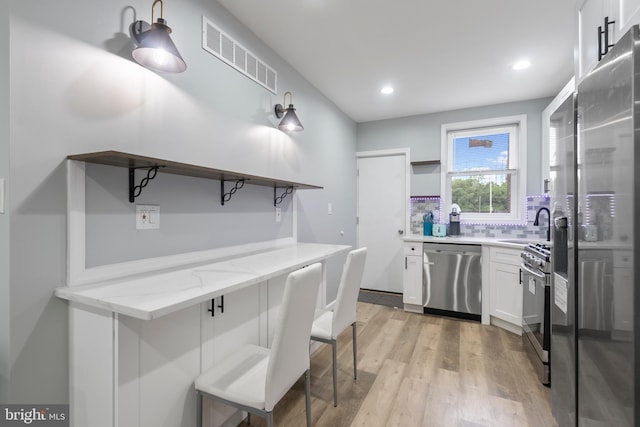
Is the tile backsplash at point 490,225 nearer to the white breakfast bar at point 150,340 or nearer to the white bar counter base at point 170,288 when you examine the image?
the white bar counter base at point 170,288

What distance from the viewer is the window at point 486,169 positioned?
3.65m

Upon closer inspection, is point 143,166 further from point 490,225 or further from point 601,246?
point 490,225

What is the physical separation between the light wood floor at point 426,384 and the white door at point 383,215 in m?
1.32

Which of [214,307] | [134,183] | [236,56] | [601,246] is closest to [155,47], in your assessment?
[134,183]

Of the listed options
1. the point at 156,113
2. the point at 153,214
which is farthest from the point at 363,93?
the point at 153,214

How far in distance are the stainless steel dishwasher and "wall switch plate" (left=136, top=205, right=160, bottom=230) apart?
9.60 ft

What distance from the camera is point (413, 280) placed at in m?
3.65

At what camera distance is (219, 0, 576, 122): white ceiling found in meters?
2.01

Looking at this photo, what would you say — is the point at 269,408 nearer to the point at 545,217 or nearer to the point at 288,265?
the point at 288,265

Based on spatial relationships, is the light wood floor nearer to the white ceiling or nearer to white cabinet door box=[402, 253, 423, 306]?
white cabinet door box=[402, 253, 423, 306]

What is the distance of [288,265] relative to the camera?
1669 mm

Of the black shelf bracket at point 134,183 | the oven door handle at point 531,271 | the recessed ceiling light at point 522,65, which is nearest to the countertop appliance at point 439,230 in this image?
the oven door handle at point 531,271

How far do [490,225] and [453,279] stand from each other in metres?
0.93

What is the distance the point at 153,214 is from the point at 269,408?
3.46 feet
